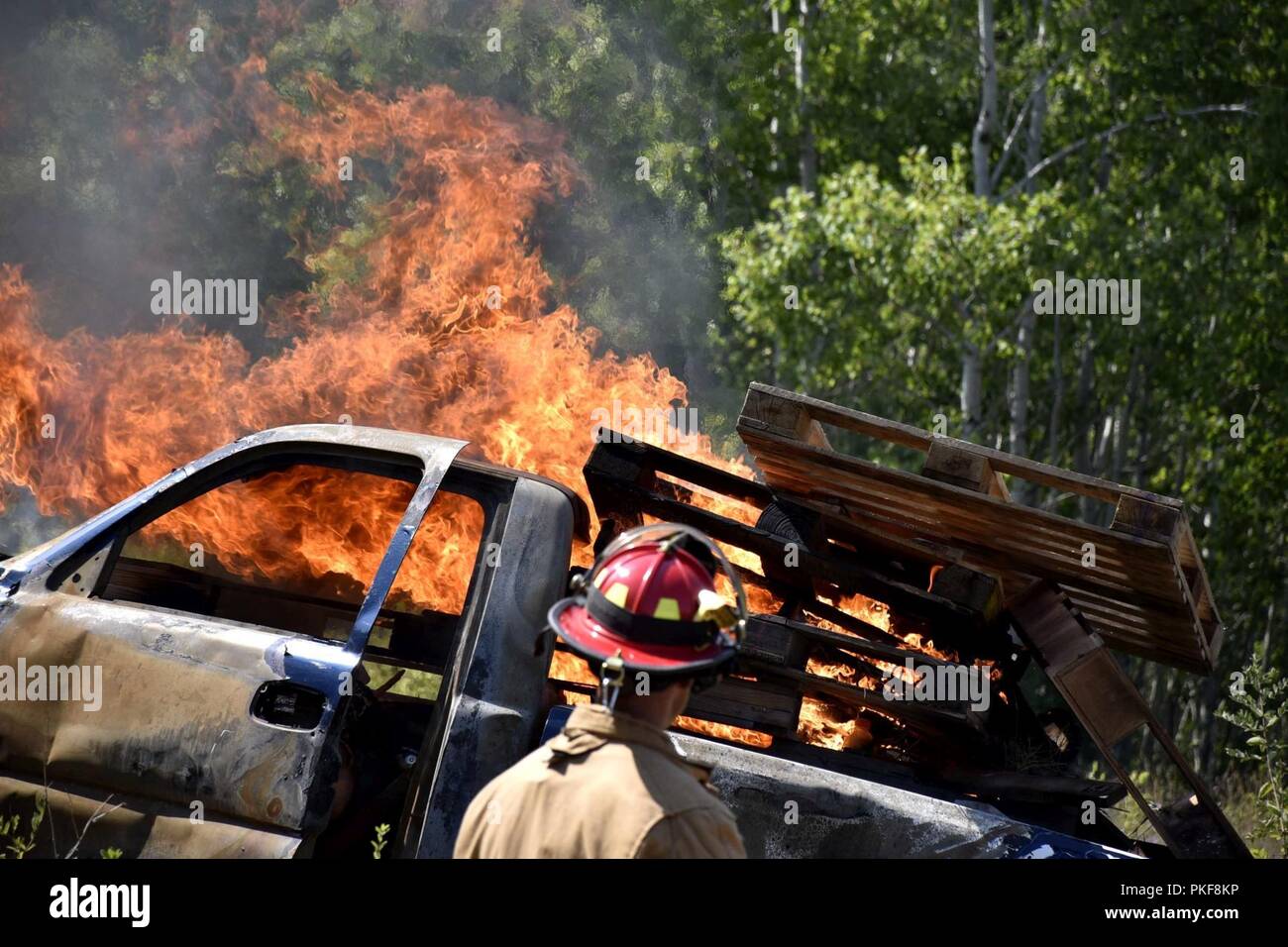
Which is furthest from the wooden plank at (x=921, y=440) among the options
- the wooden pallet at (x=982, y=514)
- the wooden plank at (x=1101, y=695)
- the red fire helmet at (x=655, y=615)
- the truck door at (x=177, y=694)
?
the red fire helmet at (x=655, y=615)

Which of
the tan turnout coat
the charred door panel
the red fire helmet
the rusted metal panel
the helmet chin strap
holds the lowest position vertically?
the rusted metal panel

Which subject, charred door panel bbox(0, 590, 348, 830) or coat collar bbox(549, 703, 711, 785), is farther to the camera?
charred door panel bbox(0, 590, 348, 830)

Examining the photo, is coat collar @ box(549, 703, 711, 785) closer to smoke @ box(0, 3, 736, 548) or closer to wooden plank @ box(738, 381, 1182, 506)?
wooden plank @ box(738, 381, 1182, 506)

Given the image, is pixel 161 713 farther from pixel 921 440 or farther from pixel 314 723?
pixel 921 440

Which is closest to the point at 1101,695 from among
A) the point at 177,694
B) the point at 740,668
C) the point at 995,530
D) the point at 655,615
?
the point at 995,530

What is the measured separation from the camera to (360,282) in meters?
12.1

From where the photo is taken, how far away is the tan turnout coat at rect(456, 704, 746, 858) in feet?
7.74

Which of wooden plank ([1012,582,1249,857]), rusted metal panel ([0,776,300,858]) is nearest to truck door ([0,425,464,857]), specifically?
rusted metal panel ([0,776,300,858])

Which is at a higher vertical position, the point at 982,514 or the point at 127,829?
the point at 982,514

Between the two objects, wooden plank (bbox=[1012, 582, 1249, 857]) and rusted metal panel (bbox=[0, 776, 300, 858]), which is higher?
wooden plank (bbox=[1012, 582, 1249, 857])

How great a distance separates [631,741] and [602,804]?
159 millimetres

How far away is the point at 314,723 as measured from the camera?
4.18 meters

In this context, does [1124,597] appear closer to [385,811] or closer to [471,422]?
[385,811]

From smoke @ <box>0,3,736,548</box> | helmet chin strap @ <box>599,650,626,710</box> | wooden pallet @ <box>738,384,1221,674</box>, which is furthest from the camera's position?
smoke @ <box>0,3,736,548</box>
